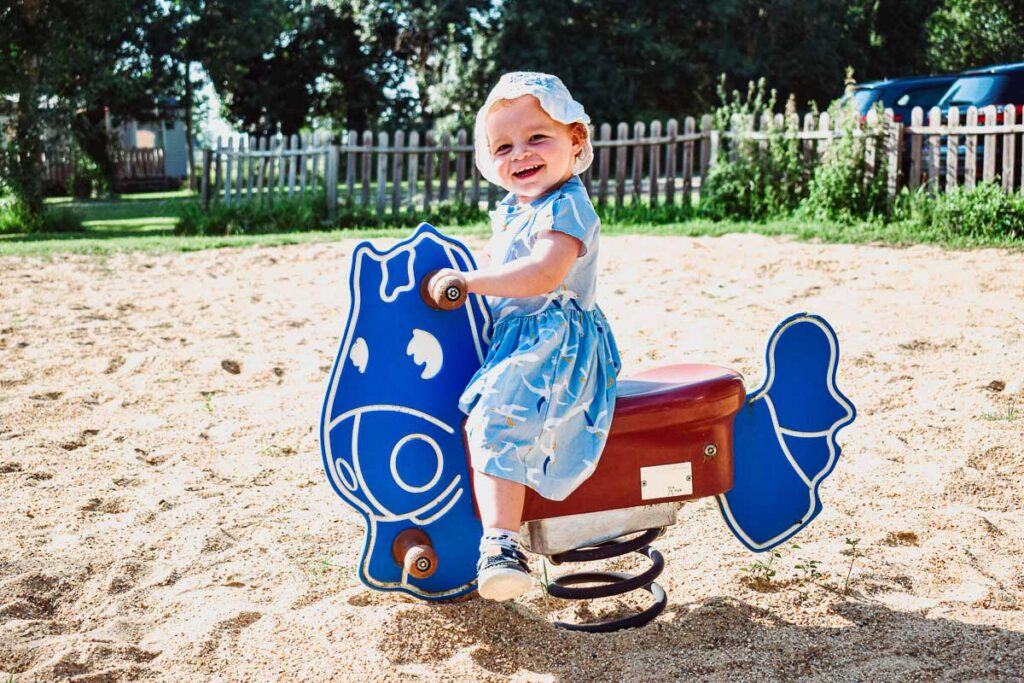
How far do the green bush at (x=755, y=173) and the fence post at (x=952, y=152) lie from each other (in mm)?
1498

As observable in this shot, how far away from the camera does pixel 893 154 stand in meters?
9.60

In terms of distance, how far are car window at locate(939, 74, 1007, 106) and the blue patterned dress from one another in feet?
30.8

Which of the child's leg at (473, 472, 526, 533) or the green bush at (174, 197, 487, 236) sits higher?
the green bush at (174, 197, 487, 236)

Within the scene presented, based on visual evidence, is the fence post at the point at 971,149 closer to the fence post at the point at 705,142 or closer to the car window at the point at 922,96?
the car window at the point at 922,96

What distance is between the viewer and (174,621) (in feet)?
8.91

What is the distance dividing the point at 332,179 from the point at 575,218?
1106cm

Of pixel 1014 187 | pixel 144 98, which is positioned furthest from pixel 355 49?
pixel 1014 187

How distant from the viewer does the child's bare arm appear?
2277 millimetres

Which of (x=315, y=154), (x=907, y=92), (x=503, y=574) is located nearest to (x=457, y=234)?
(x=315, y=154)

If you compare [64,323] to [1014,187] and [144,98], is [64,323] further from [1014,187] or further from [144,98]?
[144,98]

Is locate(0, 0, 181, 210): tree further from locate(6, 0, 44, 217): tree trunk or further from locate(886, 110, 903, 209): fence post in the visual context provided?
locate(886, 110, 903, 209): fence post

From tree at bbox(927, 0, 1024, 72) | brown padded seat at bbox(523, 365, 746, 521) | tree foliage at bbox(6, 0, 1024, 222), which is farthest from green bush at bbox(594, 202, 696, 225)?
tree at bbox(927, 0, 1024, 72)

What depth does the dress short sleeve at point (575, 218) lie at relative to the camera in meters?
Answer: 2.35

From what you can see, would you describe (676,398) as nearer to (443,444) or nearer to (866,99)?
(443,444)
